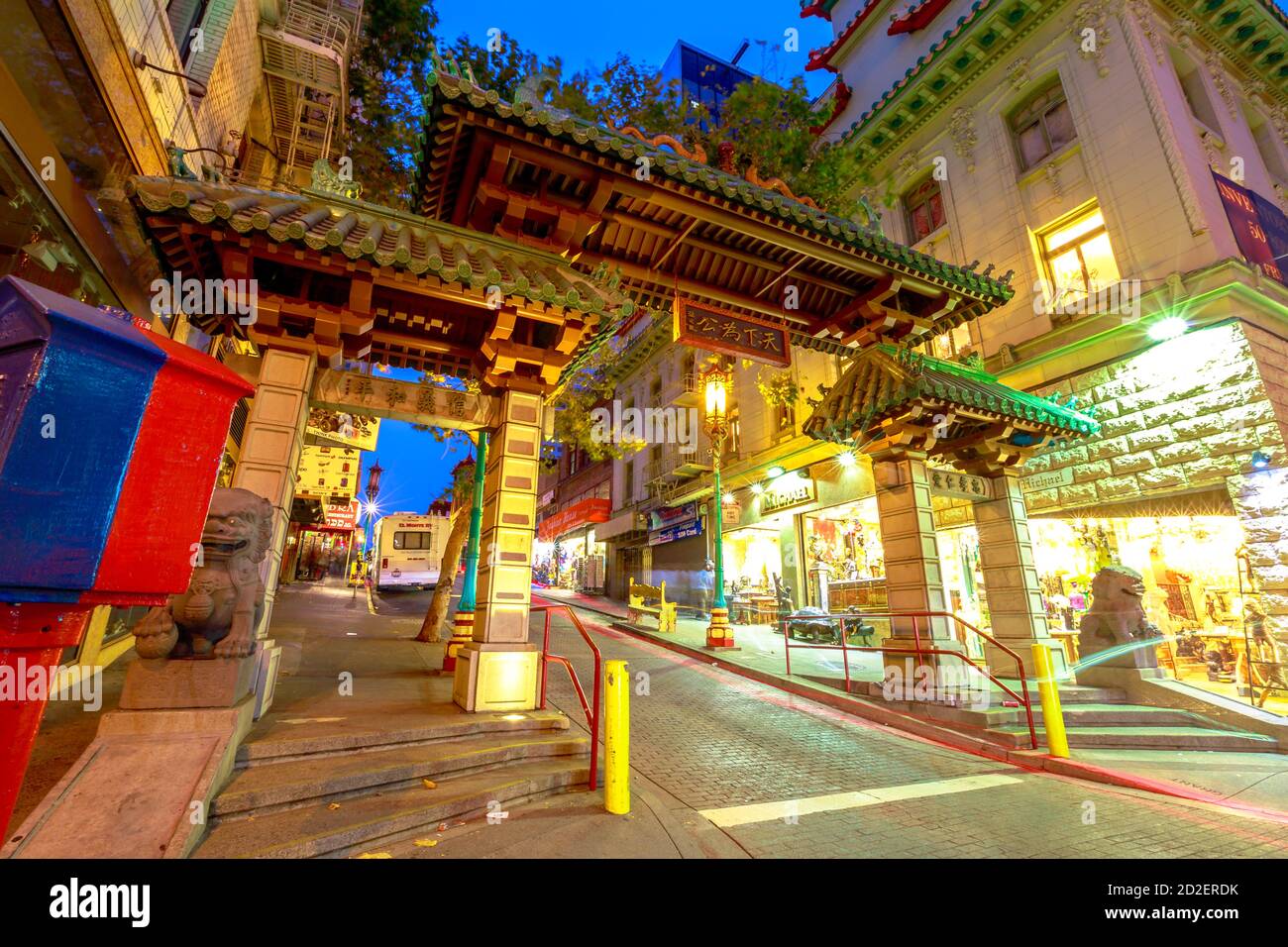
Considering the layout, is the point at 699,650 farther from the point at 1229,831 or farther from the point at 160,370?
the point at 160,370

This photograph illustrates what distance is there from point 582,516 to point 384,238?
2804cm

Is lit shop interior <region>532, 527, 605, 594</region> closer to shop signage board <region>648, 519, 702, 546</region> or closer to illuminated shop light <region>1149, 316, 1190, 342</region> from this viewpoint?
shop signage board <region>648, 519, 702, 546</region>

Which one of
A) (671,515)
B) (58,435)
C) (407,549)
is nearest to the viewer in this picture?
(58,435)

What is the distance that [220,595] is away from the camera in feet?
13.0

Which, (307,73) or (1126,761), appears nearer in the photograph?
(1126,761)

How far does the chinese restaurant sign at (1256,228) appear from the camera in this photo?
10969 mm

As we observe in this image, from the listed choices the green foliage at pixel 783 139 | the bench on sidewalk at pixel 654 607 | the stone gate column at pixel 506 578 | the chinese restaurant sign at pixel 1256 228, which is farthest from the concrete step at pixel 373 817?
the chinese restaurant sign at pixel 1256 228

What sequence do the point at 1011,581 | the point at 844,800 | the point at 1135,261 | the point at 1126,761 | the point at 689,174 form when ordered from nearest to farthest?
the point at 844,800 < the point at 1126,761 < the point at 689,174 < the point at 1011,581 < the point at 1135,261

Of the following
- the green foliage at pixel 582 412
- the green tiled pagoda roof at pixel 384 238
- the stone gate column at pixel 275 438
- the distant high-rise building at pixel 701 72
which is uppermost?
the distant high-rise building at pixel 701 72

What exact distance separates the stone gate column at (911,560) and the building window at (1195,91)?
40.5ft

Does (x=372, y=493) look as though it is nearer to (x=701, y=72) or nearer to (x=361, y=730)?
(x=701, y=72)

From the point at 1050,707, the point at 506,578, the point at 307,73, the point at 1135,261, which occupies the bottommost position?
the point at 1050,707

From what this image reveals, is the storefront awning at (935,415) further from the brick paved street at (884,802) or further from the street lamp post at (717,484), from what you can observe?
the street lamp post at (717,484)
